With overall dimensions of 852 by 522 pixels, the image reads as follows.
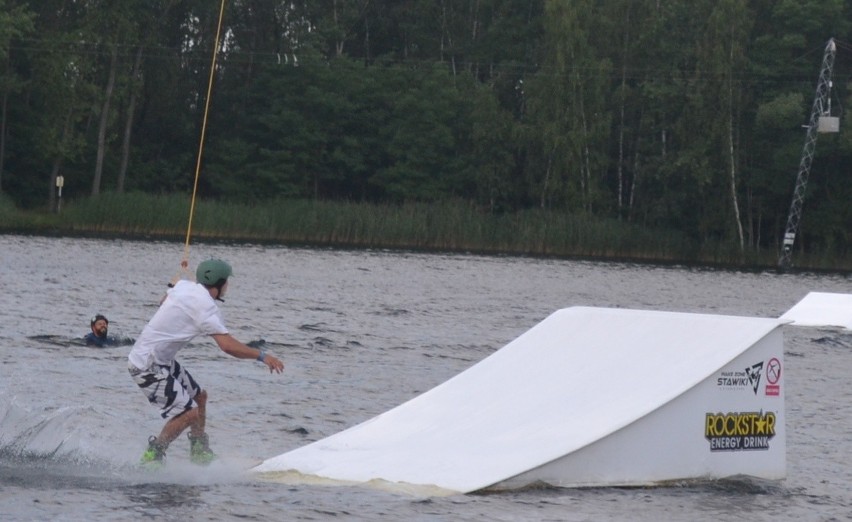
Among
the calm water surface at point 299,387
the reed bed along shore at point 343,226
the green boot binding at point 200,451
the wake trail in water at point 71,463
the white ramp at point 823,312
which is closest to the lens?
the calm water surface at point 299,387

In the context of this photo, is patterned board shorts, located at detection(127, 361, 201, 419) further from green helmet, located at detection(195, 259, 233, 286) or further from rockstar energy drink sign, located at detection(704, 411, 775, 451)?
rockstar energy drink sign, located at detection(704, 411, 775, 451)

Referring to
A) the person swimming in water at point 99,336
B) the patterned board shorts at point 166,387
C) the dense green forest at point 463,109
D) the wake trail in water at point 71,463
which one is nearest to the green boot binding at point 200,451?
the wake trail in water at point 71,463

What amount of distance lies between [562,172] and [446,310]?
40433 mm

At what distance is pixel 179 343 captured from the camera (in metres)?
10.5

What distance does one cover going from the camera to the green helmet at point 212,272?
413 inches

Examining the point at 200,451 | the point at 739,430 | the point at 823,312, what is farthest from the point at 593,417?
the point at 823,312

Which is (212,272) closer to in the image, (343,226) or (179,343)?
(179,343)

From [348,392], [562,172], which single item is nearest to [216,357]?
[348,392]

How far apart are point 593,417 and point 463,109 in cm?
6576

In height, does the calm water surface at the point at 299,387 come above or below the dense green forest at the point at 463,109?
below

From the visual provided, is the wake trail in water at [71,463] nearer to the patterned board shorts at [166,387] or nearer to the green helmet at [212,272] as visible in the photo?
the patterned board shorts at [166,387]

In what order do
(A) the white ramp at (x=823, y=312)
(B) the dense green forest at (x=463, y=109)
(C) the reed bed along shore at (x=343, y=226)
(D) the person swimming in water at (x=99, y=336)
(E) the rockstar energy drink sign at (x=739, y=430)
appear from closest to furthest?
(E) the rockstar energy drink sign at (x=739, y=430) < (D) the person swimming in water at (x=99, y=336) < (A) the white ramp at (x=823, y=312) < (C) the reed bed along shore at (x=343, y=226) < (B) the dense green forest at (x=463, y=109)

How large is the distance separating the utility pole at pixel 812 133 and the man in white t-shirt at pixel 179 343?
49850 millimetres

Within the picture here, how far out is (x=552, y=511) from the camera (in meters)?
10.3
